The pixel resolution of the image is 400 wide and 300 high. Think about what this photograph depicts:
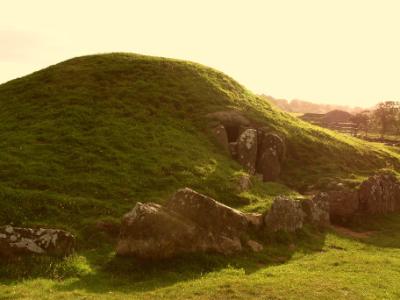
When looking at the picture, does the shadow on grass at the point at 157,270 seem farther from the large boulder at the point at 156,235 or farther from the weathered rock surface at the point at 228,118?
the weathered rock surface at the point at 228,118

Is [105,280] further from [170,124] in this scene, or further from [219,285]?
[170,124]

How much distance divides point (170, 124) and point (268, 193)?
13395 mm

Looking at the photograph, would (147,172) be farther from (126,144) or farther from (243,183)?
(243,183)

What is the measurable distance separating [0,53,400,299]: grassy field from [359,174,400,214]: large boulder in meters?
2.09

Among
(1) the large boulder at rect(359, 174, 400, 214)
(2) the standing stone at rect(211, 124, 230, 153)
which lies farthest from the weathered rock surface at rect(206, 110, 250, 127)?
(1) the large boulder at rect(359, 174, 400, 214)

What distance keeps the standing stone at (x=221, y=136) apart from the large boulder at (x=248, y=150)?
1.34m

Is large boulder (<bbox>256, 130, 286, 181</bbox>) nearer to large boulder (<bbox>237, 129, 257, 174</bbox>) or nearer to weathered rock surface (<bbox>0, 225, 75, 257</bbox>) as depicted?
large boulder (<bbox>237, 129, 257, 174</bbox>)

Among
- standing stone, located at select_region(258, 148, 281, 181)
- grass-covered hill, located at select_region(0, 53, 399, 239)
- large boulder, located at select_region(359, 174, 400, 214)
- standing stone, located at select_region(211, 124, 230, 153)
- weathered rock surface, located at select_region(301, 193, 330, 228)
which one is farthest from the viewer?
standing stone, located at select_region(258, 148, 281, 181)

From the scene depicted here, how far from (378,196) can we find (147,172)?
22252 millimetres

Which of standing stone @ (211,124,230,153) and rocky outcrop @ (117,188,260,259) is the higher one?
standing stone @ (211,124,230,153)

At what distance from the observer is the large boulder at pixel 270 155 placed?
44875 mm

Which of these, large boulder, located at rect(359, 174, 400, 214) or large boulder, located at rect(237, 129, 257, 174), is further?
large boulder, located at rect(237, 129, 257, 174)

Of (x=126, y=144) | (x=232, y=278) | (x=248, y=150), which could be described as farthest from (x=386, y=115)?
(x=232, y=278)

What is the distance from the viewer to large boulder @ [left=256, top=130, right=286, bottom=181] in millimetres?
44875
